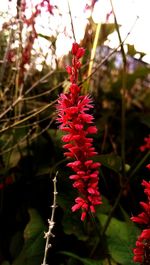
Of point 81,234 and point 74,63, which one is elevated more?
point 74,63

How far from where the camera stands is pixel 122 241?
131 centimetres

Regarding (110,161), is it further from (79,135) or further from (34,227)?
(79,135)

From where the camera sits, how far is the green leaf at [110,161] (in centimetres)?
136

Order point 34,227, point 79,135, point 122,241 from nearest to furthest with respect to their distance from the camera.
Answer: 1. point 79,135
2. point 122,241
3. point 34,227

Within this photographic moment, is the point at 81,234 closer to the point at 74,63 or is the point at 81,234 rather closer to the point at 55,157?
the point at 55,157

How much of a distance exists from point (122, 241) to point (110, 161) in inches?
→ 10.1

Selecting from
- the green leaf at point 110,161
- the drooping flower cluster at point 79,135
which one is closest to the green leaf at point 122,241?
the green leaf at point 110,161

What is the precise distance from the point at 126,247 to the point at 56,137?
682mm

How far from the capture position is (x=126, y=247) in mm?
1265

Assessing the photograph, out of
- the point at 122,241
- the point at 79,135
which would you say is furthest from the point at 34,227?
the point at 79,135

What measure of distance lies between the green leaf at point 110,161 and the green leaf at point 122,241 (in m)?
0.19

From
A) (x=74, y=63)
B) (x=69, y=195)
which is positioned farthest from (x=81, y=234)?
(x=74, y=63)

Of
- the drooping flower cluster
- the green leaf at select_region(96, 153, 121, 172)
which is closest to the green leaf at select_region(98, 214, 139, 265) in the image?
the green leaf at select_region(96, 153, 121, 172)

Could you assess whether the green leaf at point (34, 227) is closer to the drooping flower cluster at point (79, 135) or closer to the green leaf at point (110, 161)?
the green leaf at point (110, 161)
